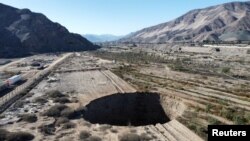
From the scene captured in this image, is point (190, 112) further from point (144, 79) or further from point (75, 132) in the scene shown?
point (144, 79)

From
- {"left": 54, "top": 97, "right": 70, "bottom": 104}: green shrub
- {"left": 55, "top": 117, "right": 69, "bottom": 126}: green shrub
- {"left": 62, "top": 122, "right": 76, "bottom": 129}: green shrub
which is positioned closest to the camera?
{"left": 62, "top": 122, "right": 76, "bottom": 129}: green shrub

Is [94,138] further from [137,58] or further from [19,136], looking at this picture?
[137,58]

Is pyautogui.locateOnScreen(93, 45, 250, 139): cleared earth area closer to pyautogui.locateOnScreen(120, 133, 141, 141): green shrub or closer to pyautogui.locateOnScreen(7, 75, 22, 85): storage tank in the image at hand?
pyautogui.locateOnScreen(120, 133, 141, 141): green shrub

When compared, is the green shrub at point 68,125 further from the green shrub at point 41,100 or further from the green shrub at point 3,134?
the green shrub at point 41,100

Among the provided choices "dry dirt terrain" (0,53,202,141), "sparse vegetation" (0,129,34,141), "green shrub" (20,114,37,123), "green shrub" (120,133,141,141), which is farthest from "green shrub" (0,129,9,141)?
"green shrub" (120,133,141,141)

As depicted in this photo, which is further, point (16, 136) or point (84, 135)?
point (84, 135)

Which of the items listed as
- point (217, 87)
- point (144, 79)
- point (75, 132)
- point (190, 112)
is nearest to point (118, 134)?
point (75, 132)

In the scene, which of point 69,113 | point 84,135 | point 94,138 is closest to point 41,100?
point 69,113
